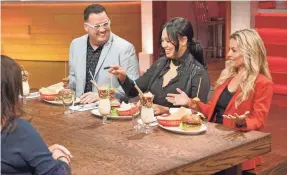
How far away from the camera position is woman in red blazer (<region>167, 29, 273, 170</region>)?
9.67 feet

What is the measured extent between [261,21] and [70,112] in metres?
5.05

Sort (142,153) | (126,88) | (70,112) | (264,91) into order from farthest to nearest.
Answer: (126,88), (70,112), (264,91), (142,153)

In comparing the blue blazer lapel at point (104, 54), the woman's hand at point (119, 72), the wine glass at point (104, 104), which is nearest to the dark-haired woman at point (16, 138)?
the wine glass at point (104, 104)

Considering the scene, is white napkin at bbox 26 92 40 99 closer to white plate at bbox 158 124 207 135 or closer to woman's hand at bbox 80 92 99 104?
woman's hand at bbox 80 92 99 104

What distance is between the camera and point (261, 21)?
7.69 m

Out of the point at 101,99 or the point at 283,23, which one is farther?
the point at 283,23

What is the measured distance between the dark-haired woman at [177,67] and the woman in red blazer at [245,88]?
0.87ft

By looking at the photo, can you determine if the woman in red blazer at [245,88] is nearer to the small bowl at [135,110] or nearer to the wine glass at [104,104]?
the small bowl at [135,110]

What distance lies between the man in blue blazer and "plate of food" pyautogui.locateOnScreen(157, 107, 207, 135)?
1146 millimetres

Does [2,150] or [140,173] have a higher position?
[2,150]

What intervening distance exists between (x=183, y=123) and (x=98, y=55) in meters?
1.52

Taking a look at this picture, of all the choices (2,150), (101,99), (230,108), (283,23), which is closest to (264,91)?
(230,108)

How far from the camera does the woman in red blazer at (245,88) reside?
9.67ft

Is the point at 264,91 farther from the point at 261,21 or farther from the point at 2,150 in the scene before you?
the point at 261,21
